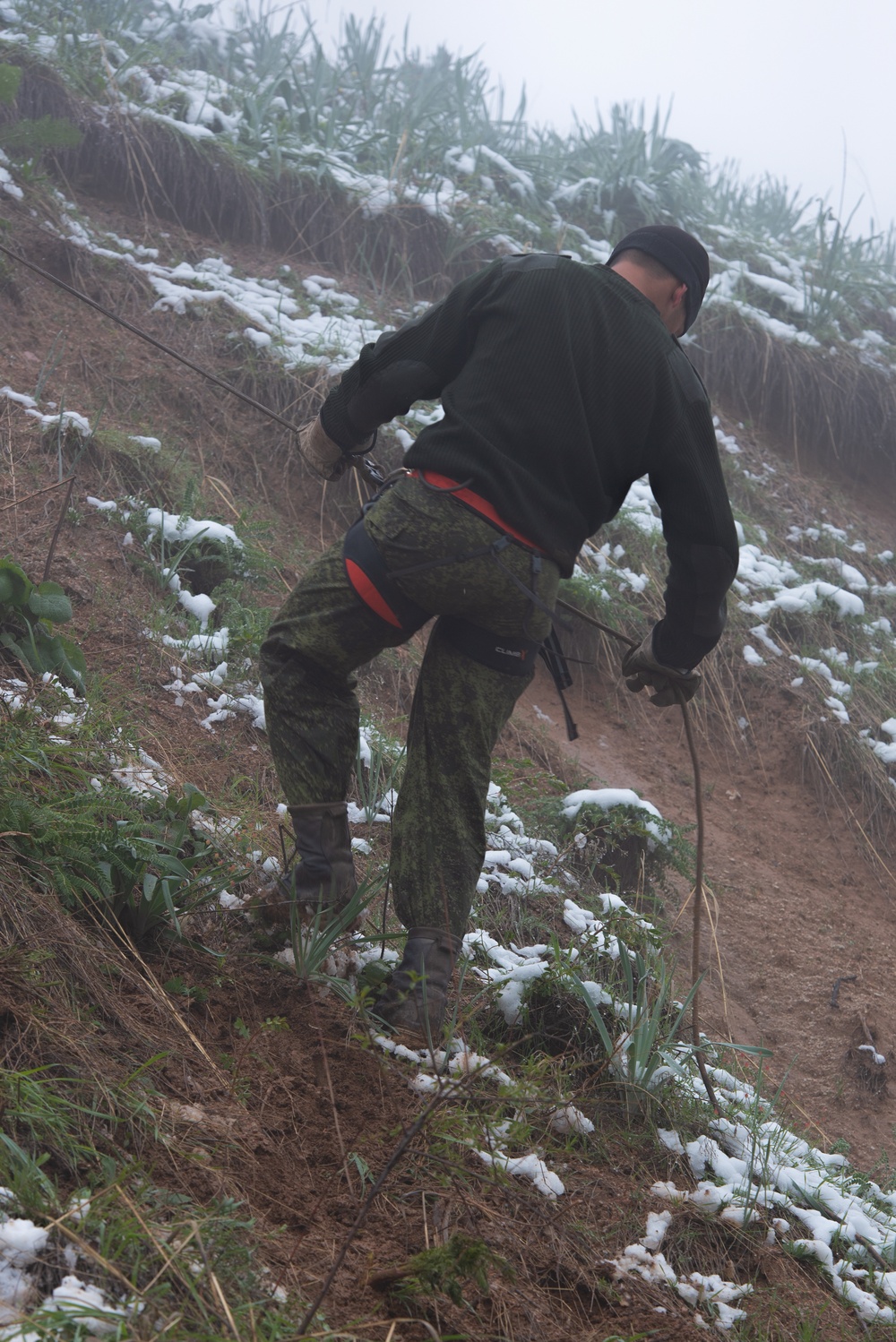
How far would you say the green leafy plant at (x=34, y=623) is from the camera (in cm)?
295

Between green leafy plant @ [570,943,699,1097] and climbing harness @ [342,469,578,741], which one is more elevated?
climbing harness @ [342,469,578,741]

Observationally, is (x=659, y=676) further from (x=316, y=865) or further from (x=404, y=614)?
(x=316, y=865)

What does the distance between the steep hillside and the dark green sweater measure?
3.54 feet

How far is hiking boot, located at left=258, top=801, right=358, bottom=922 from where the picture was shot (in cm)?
247

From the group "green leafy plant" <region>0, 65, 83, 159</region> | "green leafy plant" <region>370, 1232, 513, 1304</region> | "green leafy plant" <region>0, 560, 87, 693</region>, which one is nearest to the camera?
"green leafy plant" <region>370, 1232, 513, 1304</region>

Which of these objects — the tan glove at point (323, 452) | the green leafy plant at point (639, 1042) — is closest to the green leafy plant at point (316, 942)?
the green leafy plant at point (639, 1042)

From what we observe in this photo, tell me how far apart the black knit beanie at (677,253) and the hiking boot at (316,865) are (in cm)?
150

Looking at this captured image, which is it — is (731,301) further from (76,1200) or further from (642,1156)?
(76,1200)

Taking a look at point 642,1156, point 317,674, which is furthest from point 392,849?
point 642,1156

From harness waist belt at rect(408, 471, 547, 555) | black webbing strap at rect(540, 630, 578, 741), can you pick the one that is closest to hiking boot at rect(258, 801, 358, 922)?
black webbing strap at rect(540, 630, 578, 741)

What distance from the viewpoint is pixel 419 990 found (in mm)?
2342

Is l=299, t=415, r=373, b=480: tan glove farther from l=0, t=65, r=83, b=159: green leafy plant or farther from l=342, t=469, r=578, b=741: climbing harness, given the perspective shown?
l=0, t=65, r=83, b=159: green leafy plant

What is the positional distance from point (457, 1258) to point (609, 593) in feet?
13.2

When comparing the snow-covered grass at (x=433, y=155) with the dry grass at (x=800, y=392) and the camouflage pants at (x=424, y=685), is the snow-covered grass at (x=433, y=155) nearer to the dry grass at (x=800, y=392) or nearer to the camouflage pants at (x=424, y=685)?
the dry grass at (x=800, y=392)
